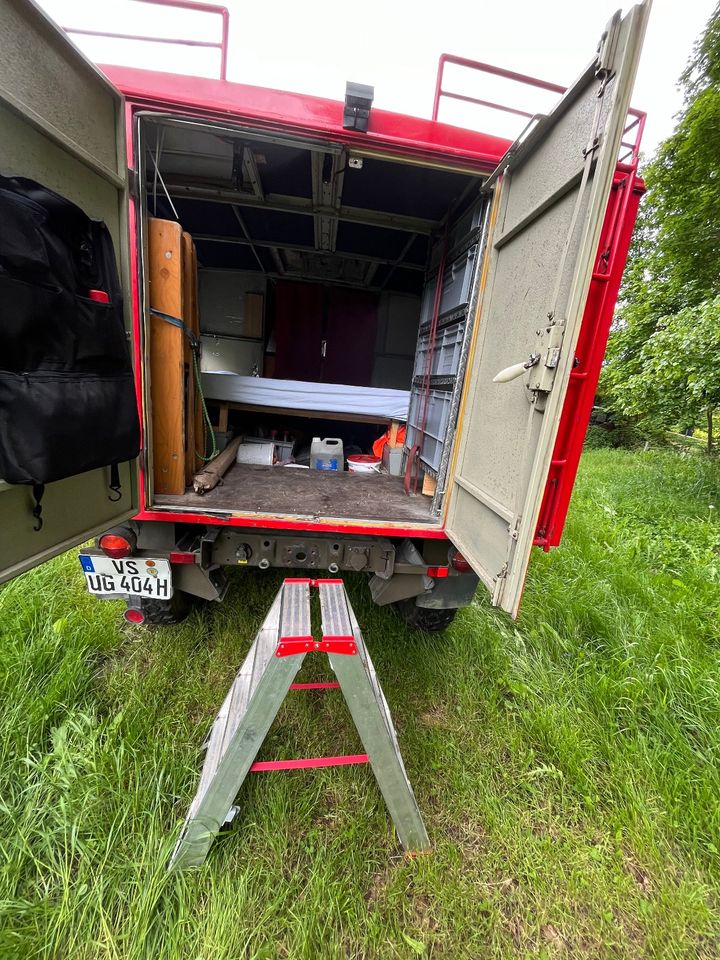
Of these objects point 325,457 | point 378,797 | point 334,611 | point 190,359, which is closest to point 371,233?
point 325,457

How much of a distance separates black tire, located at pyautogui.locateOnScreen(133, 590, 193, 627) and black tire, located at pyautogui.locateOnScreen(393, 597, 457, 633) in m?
1.44

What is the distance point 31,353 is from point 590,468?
9632mm

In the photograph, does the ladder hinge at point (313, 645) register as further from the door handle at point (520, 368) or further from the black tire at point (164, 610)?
the black tire at point (164, 610)

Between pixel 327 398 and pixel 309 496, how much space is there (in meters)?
1.66

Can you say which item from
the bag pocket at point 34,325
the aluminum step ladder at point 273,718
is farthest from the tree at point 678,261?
the bag pocket at point 34,325

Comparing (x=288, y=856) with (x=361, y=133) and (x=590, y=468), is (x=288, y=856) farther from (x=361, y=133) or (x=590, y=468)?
(x=590, y=468)

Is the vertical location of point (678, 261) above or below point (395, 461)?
above

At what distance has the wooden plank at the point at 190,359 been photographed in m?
2.38

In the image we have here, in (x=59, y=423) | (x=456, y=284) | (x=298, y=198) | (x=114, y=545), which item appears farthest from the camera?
(x=298, y=198)

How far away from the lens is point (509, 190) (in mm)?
1898

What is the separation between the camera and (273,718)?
1425 millimetres

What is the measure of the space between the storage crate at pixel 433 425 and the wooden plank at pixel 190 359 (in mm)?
1628

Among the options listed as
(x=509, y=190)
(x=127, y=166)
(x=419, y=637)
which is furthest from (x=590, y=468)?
(x=127, y=166)

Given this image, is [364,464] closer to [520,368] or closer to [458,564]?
[458,564]
